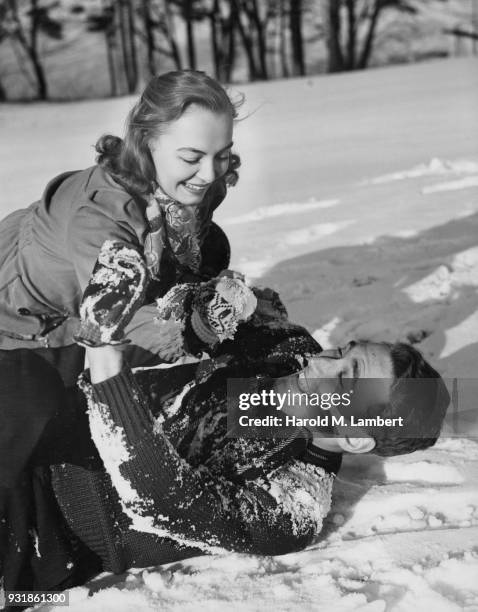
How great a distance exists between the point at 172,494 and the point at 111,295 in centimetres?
45

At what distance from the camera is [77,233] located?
197 centimetres

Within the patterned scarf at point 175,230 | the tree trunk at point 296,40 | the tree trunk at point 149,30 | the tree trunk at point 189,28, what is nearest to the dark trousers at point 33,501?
the patterned scarf at point 175,230

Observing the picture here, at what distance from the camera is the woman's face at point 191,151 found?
2.10 m

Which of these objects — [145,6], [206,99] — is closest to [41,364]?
[206,99]

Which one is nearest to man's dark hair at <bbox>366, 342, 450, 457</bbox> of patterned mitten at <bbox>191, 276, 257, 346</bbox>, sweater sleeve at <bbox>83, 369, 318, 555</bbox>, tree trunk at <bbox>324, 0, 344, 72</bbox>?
sweater sleeve at <bbox>83, 369, 318, 555</bbox>

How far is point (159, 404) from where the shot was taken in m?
2.15

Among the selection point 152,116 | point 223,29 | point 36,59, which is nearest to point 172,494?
point 152,116

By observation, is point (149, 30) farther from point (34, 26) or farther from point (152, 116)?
point (152, 116)

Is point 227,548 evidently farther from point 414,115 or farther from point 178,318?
point 414,115

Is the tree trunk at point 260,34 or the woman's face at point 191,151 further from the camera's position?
the tree trunk at point 260,34

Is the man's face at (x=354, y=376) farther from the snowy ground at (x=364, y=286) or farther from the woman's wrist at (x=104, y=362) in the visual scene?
the woman's wrist at (x=104, y=362)

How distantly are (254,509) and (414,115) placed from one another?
7.83m

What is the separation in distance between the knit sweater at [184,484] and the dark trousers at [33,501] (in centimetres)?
4

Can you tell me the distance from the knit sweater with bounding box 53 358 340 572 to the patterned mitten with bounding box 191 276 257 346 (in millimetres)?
228
